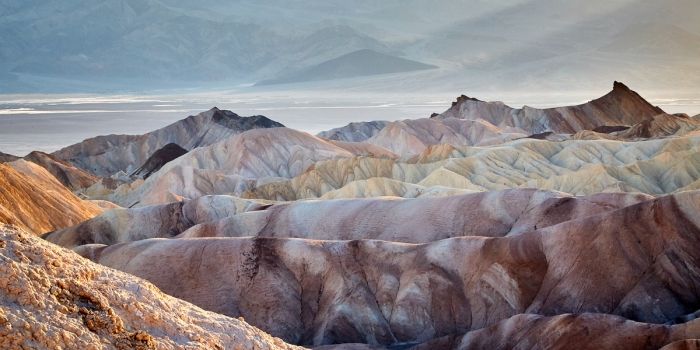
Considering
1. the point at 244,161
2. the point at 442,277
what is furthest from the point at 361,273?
the point at 244,161

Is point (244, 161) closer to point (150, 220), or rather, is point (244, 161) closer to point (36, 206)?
point (36, 206)

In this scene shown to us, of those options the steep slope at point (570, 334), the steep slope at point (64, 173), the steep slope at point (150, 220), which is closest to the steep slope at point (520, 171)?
the steep slope at point (150, 220)

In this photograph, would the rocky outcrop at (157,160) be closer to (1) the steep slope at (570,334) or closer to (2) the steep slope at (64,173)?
(2) the steep slope at (64,173)

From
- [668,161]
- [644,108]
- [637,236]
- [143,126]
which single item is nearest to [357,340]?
[637,236]

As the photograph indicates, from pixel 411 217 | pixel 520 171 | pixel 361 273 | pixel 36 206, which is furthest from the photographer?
pixel 520 171

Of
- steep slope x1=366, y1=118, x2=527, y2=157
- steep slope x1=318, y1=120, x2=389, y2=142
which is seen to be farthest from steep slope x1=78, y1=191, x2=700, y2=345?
steep slope x1=318, y1=120, x2=389, y2=142

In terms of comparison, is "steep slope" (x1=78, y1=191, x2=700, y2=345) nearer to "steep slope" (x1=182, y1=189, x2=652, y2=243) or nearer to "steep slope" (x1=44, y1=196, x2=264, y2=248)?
"steep slope" (x1=182, y1=189, x2=652, y2=243)
